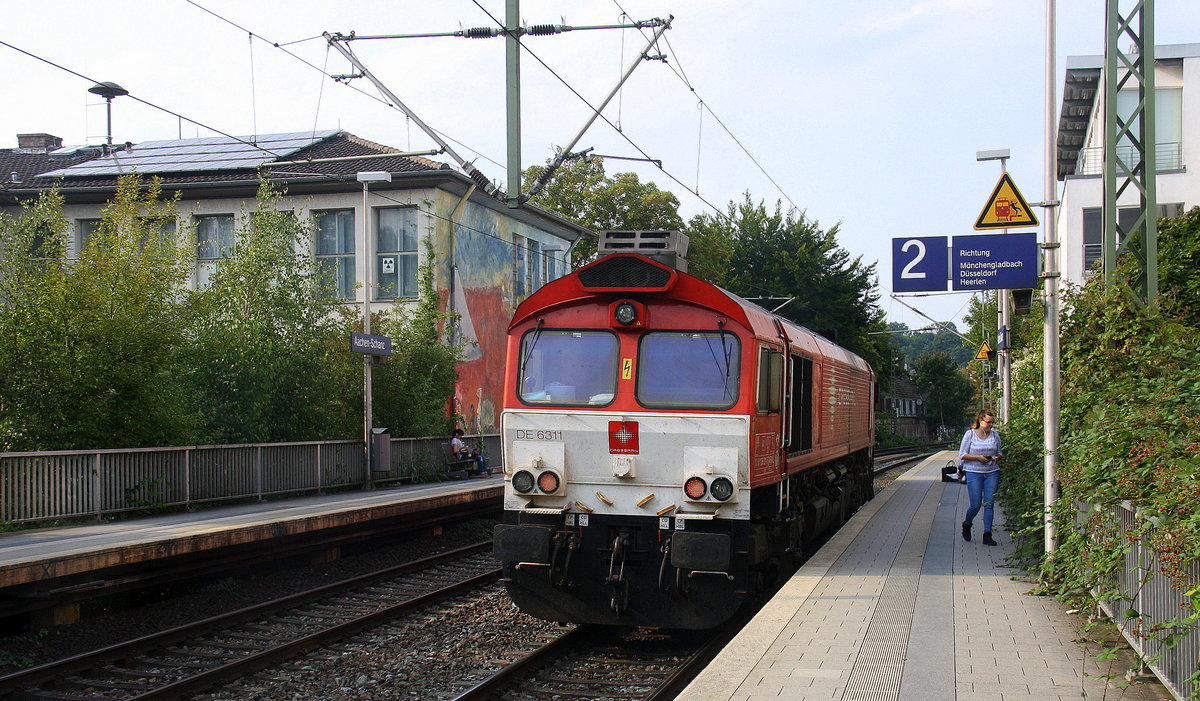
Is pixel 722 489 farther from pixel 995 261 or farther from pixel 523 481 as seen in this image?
pixel 995 261

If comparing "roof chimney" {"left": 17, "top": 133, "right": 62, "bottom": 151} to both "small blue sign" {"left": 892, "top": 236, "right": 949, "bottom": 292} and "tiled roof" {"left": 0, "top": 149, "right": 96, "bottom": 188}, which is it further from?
"small blue sign" {"left": 892, "top": 236, "right": 949, "bottom": 292}

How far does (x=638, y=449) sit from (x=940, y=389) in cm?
6921

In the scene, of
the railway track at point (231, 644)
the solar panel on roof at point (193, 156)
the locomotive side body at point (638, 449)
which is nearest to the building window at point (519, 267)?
the solar panel on roof at point (193, 156)

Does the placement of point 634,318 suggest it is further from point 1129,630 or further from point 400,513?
point 400,513

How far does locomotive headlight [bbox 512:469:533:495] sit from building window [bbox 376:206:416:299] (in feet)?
72.5

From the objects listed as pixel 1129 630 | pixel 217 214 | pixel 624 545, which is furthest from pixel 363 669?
pixel 217 214

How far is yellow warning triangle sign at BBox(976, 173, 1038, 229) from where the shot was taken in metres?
10.2

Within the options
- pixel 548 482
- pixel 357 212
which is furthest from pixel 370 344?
pixel 548 482

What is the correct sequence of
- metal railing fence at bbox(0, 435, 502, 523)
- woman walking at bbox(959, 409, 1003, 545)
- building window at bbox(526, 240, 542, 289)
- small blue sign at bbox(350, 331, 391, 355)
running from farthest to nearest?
1. building window at bbox(526, 240, 542, 289)
2. small blue sign at bbox(350, 331, 391, 355)
3. metal railing fence at bbox(0, 435, 502, 523)
4. woman walking at bbox(959, 409, 1003, 545)

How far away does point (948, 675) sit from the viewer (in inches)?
251

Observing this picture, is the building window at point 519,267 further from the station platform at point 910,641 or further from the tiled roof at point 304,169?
the station platform at point 910,641

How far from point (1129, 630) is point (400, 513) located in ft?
39.3

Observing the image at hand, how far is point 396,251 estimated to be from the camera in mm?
31297

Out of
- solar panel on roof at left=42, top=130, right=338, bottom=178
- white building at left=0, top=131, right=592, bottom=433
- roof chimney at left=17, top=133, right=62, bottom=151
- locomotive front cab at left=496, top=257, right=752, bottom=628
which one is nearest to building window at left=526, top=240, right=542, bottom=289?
white building at left=0, top=131, right=592, bottom=433
